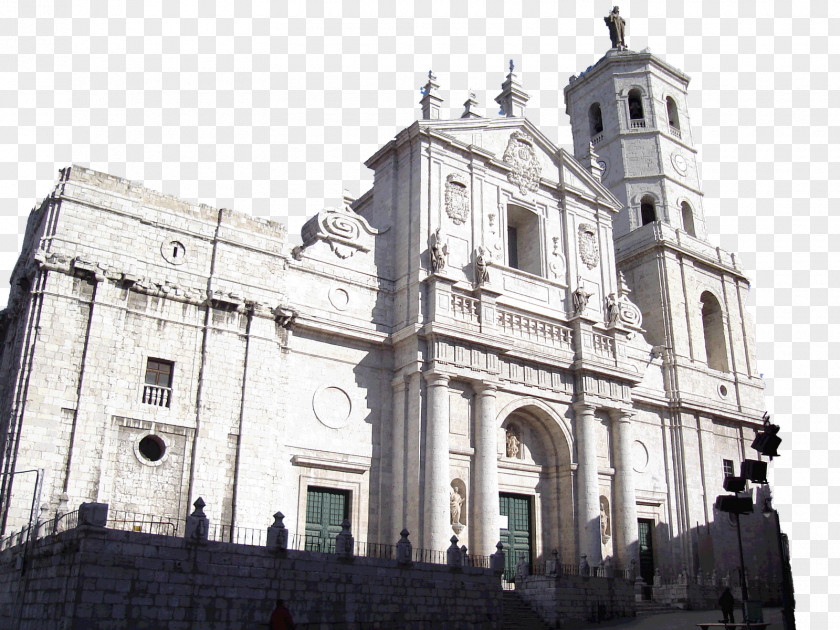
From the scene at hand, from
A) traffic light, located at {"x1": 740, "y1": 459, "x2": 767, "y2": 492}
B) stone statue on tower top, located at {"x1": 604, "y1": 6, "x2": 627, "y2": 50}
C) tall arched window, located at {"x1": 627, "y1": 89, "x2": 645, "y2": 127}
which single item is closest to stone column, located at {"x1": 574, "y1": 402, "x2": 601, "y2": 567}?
traffic light, located at {"x1": 740, "y1": 459, "x2": 767, "y2": 492}

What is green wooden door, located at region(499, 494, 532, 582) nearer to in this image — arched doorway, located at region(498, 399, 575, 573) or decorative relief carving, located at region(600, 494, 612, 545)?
arched doorway, located at region(498, 399, 575, 573)

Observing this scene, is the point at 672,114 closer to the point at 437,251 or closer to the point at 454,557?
the point at 437,251

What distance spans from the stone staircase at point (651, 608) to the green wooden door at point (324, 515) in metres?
9.37

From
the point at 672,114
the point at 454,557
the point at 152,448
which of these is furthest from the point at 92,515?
the point at 672,114

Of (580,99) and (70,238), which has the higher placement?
(580,99)

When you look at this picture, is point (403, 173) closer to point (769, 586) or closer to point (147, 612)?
point (147, 612)

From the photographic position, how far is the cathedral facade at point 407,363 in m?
19.9

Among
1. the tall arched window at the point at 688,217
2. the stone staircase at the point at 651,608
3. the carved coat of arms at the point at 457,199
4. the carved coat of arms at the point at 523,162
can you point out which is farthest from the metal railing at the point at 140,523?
the tall arched window at the point at 688,217

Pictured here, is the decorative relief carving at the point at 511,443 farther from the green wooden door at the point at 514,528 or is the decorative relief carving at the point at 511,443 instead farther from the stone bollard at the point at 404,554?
the stone bollard at the point at 404,554

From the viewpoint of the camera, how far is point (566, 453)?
27000mm

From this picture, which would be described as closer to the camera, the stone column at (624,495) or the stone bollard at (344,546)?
the stone bollard at (344,546)

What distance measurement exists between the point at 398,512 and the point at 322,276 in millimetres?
7558

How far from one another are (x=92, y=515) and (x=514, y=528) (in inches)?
604

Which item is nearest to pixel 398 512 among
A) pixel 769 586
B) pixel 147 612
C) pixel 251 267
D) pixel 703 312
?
pixel 251 267
